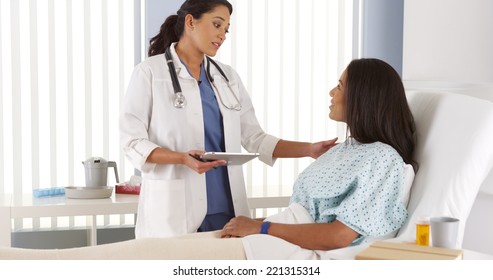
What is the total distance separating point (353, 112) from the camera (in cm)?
207

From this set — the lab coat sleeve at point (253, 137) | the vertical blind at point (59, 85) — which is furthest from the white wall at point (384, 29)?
the lab coat sleeve at point (253, 137)

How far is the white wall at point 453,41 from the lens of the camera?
3.02m

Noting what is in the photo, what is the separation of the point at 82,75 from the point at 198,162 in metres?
1.87

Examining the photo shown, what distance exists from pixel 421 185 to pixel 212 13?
959 millimetres

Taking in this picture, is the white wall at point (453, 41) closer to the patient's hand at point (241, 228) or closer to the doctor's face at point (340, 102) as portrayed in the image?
the doctor's face at point (340, 102)

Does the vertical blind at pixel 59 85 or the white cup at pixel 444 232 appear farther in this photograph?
the vertical blind at pixel 59 85

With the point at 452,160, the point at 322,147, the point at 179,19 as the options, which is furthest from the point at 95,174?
the point at 452,160

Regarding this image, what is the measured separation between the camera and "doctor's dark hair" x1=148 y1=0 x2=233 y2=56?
2439 mm

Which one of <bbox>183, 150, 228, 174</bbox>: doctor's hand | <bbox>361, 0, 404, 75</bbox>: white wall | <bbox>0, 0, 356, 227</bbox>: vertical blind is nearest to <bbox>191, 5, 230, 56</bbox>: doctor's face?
<bbox>183, 150, 228, 174</bbox>: doctor's hand

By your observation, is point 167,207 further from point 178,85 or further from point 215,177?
point 178,85

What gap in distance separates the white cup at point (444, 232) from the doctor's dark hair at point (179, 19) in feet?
3.88

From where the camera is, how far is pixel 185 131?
2422mm
